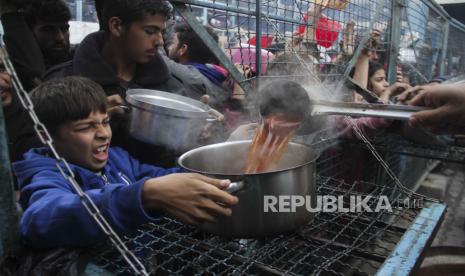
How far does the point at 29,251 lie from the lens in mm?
1096

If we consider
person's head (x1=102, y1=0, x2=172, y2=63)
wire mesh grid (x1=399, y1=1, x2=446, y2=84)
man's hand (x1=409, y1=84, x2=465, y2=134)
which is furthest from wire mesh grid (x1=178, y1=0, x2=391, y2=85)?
wire mesh grid (x1=399, y1=1, x2=446, y2=84)

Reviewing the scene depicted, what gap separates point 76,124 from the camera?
4.87 ft

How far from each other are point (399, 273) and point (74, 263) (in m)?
0.92

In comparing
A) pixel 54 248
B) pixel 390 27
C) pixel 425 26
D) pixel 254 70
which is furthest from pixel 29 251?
pixel 425 26

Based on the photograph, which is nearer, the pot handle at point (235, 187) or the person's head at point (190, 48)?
the pot handle at point (235, 187)

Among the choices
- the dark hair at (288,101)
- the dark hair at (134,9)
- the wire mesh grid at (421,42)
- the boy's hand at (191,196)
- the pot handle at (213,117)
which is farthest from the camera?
the wire mesh grid at (421,42)

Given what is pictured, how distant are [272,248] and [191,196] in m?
0.43

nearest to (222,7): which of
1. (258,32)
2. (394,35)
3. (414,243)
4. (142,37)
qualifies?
(258,32)

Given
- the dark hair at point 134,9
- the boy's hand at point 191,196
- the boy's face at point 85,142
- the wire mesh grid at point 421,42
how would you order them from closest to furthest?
the boy's hand at point 191,196 < the boy's face at point 85,142 < the dark hair at point 134,9 < the wire mesh grid at point 421,42

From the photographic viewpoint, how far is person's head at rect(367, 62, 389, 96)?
3.62 metres

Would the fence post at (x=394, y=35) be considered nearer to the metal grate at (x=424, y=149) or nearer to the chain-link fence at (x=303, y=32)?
the chain-link fence at (x=303, y=32)

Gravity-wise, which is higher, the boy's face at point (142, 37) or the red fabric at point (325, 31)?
the red fabric at point (325, 31)

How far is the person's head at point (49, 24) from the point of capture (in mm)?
2564

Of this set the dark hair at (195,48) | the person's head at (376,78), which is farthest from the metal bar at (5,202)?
the person's head at (376,78)
